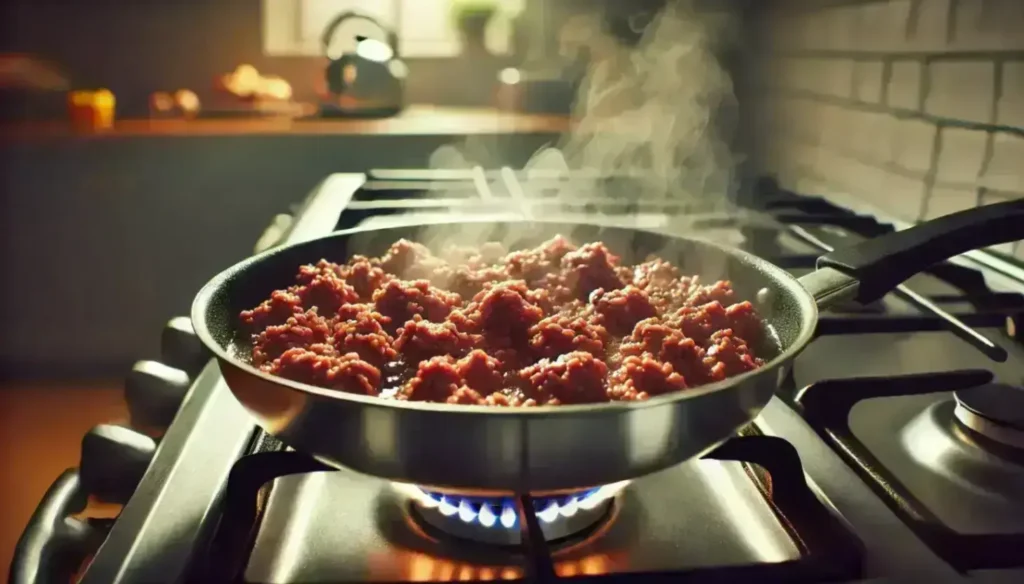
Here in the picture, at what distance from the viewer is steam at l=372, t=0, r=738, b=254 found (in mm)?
1463

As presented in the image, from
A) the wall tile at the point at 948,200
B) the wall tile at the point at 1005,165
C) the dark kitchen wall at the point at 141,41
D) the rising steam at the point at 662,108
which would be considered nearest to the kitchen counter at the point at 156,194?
the rising steam at the point at 662,108

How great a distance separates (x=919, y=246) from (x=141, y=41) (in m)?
2.46

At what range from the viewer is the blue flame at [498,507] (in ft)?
1.69

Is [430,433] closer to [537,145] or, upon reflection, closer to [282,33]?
[537,145]

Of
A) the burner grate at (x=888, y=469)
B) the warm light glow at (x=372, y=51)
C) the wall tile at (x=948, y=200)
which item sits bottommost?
the burner grate at (x=888, y=469)

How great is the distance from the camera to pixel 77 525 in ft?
2.00

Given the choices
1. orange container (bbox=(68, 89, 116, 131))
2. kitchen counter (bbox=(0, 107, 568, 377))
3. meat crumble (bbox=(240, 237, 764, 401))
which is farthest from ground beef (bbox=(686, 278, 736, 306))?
orange container (bbox=(68, 89, 116, 131))

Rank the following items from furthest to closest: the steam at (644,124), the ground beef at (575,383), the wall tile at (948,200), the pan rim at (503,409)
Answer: the steam at (644,124)
the wall tile at (948,200)
the ground beef at (575,383)
the pan rim at (503,409)

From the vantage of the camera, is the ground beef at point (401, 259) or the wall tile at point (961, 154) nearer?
the ground beef at point (401, 259)

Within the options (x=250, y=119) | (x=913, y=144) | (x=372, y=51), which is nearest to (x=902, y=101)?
(x=913, y=144)

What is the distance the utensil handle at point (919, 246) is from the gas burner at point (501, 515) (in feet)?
0.88

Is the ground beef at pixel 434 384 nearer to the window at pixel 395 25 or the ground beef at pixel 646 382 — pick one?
the ground beef at pixel 646 382

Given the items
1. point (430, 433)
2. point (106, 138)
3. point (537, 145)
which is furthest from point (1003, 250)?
point (106, 138)

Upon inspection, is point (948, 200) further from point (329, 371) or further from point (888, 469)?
point (329, 371)
